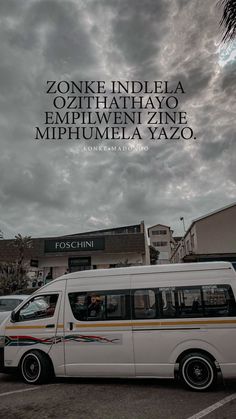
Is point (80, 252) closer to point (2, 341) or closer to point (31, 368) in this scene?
point (2, 341)

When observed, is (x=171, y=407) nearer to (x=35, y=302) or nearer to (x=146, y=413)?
(x=146, y=413)

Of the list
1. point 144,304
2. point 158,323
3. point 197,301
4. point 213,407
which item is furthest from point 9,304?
point 213,407

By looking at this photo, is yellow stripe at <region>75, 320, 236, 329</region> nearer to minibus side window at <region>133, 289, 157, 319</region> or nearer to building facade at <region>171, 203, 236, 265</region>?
minibus side window at <region>133, 289, 157, 319</region>

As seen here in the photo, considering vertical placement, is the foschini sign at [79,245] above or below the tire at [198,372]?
above

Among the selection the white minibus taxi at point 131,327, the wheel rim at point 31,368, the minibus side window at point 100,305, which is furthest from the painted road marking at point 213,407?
the wheel rim at point 31,368

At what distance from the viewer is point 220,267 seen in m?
6.82

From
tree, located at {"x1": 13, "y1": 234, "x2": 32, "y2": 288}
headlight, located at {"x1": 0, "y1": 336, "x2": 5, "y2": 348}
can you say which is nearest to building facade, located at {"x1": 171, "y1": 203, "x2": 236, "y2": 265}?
tree, located at {"x1": 13, "y1": 234, "x2": 32, "y2": 288}

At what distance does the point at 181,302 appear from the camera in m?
6.81

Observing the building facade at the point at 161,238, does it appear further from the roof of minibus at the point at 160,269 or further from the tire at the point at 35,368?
the tire at the point at 35,368

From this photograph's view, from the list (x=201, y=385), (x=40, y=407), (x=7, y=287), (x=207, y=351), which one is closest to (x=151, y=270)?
(x=207, y=351)

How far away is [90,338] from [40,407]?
162 centimetres

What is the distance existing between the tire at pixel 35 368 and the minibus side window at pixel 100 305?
1.11m

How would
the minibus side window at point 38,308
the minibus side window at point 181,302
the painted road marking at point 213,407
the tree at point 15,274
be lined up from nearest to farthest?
the painted road marking at point 213,407
the minibus side window at point 181,302
the minibus side window at point 38,308
the tree at point 15,274

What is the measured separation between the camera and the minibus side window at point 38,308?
7496 millimetres
